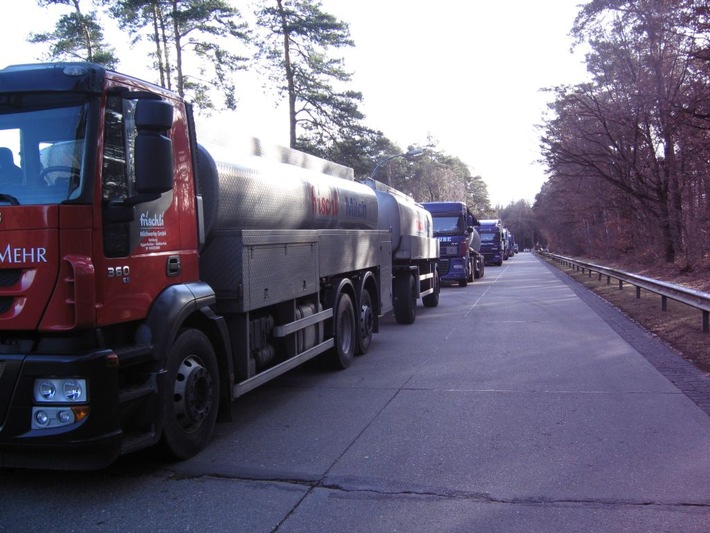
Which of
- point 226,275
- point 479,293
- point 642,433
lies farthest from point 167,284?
point 479,293

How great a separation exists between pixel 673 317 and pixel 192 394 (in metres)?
11.7

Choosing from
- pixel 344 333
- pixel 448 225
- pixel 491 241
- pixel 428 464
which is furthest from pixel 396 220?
pixel 491 241

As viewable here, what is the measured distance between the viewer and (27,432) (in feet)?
13.8

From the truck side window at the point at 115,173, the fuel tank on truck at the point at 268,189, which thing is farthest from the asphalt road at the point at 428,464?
the fuel tank on truck at the point at 268,189

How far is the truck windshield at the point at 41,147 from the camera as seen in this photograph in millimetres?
4344

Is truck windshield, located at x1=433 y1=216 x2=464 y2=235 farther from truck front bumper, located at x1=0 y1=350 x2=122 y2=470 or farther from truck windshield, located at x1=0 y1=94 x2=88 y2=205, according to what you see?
truck front bumper, located at x1=0 y1=350 x2=122 y2=470

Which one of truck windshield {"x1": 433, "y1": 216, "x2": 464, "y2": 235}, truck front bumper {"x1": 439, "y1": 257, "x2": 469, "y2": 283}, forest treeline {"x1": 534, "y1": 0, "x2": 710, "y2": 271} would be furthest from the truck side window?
truck front bumper {"x1": 439, "y1": 257, "x2": 469, "y2": 283}

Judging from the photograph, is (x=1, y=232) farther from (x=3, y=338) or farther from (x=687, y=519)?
(x=687, y=519)

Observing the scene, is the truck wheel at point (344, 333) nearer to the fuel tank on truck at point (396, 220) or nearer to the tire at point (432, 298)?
the fuel tank on truck at point (396, 220)

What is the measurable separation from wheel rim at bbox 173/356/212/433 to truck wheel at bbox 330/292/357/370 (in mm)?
3481

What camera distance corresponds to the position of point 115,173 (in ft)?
15.2

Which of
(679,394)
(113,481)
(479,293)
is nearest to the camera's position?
(113,481)

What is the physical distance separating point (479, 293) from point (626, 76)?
11.7 meters

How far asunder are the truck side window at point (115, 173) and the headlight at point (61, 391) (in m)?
0.90
